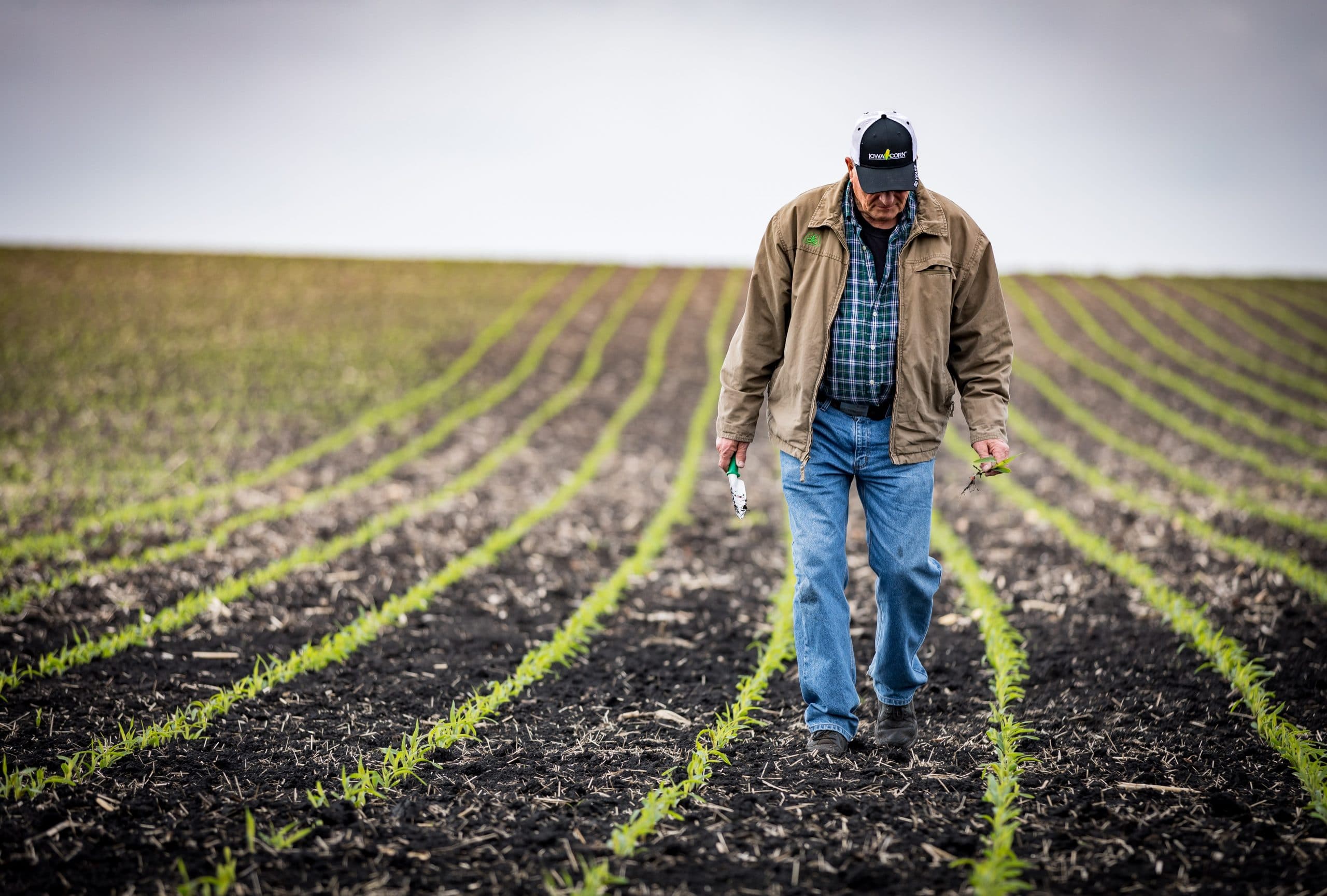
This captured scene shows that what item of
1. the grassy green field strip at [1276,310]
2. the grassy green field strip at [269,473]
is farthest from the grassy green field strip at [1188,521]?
the grassy green field strip at [1276,310]

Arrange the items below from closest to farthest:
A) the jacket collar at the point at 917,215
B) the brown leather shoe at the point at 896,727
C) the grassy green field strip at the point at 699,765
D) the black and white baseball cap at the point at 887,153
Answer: the grassy green field strip at the point at 699,765 < the black and white baseball cap at the point at 887,153 < the jacket collar at the point at 917,215 < the brown leather shoe at the point at 896,727

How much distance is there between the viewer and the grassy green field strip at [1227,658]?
3.78m

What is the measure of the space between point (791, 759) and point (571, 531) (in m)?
4.89

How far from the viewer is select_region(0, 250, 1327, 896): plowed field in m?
3.24

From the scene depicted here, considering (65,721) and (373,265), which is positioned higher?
(373,265)

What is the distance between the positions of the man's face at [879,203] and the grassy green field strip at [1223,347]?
17.8 meters

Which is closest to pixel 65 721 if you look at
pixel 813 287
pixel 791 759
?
pixel 791 759

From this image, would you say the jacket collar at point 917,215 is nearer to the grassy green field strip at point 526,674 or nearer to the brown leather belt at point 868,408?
the brown leather belt at point 868,408

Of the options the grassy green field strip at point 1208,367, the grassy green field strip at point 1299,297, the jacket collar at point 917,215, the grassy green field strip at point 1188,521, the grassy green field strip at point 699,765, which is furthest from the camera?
the grassy green field strip at point 1299,297

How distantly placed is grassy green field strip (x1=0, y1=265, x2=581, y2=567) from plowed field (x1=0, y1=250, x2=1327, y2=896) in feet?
0.22

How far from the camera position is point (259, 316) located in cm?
2359

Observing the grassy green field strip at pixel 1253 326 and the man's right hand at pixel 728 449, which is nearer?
the man's right hand at pixel 728 449

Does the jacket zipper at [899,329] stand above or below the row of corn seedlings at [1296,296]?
below

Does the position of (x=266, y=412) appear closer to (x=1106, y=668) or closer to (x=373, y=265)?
(x=1106, y=668)
